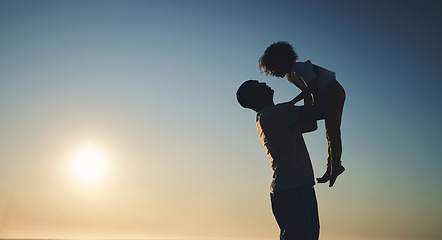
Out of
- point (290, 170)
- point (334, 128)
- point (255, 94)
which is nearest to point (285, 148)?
point (290, 170)

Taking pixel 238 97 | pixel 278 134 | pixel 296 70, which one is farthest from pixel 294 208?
pixel 296 70

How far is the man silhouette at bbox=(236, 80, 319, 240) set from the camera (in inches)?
137

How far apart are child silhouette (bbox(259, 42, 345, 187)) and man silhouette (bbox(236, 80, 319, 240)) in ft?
1.61

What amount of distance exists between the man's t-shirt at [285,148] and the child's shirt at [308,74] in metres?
0.66

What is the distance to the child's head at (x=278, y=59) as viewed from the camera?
434 cm

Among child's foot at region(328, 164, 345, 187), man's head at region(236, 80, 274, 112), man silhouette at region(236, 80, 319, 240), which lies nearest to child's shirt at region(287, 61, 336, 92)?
man's head at region(236, 80, 274, 112)

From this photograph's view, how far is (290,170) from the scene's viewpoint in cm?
354

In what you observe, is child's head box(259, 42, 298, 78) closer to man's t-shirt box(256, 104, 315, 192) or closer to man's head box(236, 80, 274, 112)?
man's head box(236, 80, 274, 112)

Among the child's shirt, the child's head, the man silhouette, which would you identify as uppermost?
the child's head

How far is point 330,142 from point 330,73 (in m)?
0.79

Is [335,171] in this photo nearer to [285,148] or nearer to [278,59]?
[285,148]

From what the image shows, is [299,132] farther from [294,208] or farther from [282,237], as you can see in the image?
[282,237]

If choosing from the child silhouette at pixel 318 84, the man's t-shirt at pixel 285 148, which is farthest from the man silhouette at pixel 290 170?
the child silhouette at pixel 318 84

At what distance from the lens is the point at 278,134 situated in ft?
12.1
